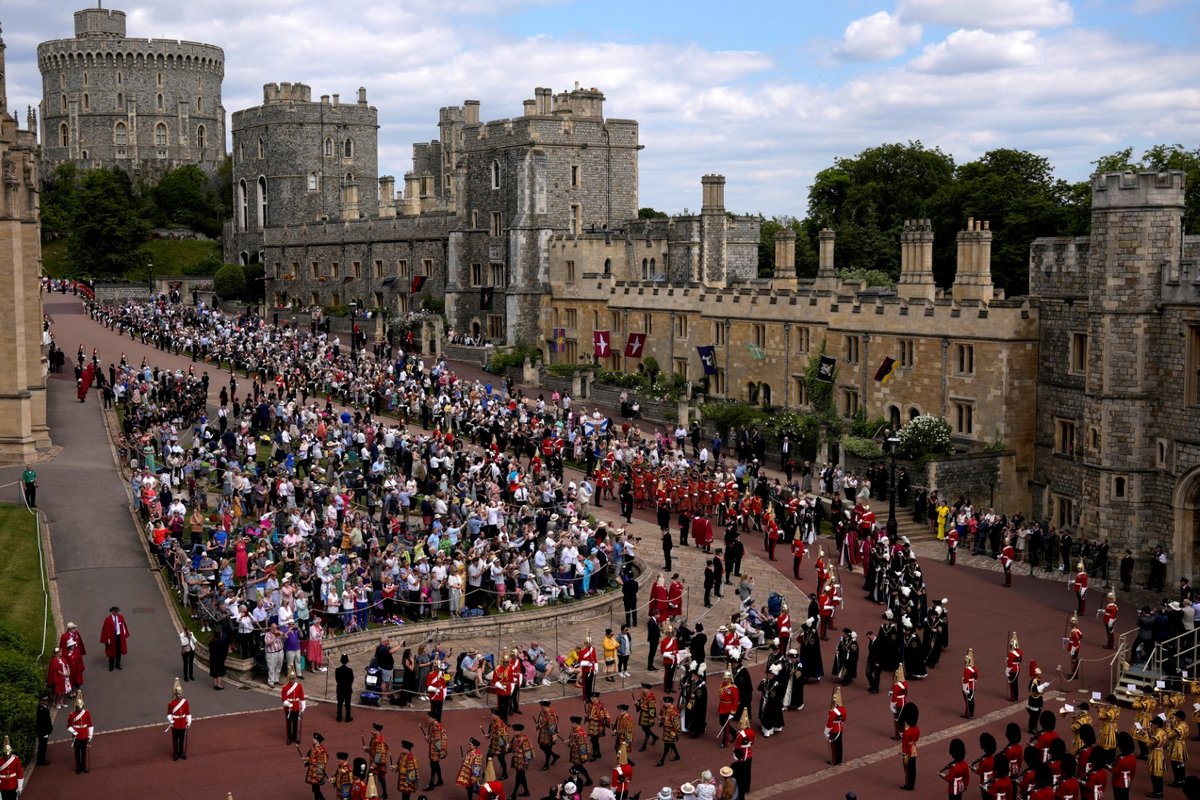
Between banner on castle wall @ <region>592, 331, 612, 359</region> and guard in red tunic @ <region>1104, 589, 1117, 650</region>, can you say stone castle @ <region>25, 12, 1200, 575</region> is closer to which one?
banner on castle wall @ <region>592, 331, 612, 359</region>

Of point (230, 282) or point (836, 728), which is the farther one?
point (230, 282)

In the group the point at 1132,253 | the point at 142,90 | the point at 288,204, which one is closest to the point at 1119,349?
the point at 1132,253

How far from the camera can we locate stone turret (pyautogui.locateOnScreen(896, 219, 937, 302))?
5559 cm

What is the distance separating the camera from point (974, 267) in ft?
177

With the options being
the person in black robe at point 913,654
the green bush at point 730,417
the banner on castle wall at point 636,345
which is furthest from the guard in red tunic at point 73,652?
the banner on castle wall at point 636,345

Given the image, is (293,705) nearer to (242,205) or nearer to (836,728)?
(836,728)

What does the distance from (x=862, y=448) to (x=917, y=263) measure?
12.0 meters

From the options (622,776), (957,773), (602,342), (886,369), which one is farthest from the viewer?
(602,342)

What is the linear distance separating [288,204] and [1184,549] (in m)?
75.9

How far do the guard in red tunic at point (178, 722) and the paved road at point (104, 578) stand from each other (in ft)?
6.18

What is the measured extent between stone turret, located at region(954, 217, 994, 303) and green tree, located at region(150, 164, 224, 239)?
89.1m

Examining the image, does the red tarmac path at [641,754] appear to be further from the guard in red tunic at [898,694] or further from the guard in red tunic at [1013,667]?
the guard in red tunic at [898,694]

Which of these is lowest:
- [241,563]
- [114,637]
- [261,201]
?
[114,637]

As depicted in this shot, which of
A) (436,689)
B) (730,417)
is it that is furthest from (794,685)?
(730,417)
